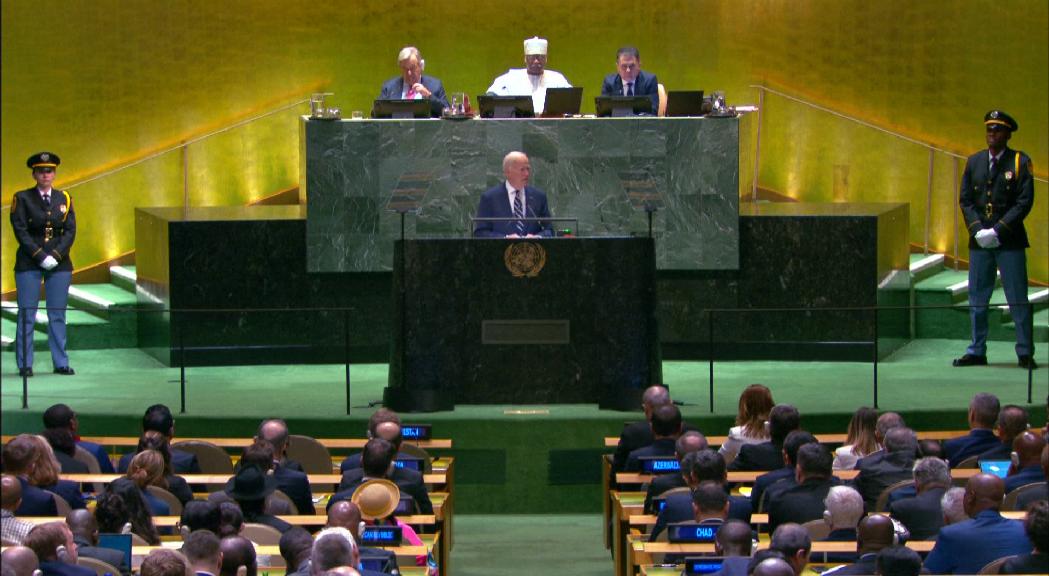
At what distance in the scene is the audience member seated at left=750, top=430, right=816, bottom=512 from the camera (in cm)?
772

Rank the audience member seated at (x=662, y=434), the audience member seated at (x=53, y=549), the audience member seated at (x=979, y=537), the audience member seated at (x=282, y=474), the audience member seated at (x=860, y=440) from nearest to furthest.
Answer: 1. the audience member seated at (x=53, y=549)
2. the audience member seated at (x=979, y=537)
3. the audience member seated at (x=282, y=474)
4. the audience member seated at (x=860, y=440)
5. the audience member seated at (x=662, y=434)

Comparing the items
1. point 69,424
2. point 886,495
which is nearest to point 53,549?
point 69,424

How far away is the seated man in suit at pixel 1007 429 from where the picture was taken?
8508 mm

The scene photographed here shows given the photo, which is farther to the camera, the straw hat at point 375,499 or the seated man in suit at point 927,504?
the seated man in suit at point 927,504

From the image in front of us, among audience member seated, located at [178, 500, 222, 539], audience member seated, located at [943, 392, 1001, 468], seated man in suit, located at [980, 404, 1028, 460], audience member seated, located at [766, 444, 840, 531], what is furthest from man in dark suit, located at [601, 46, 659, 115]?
audience member seated, located at [178, 500, 222, 539]

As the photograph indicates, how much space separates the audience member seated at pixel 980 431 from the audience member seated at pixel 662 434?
1.42 meters

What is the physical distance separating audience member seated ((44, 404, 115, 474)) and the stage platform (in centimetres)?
116

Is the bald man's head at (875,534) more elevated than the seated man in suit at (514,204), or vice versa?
the seated man in suit at (514,204)

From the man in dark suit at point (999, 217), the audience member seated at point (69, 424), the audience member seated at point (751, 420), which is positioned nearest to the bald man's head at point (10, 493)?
the audience member seated at point (69, 424)

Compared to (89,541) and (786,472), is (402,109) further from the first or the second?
(89,541)

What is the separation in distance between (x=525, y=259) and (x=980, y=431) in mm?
3548

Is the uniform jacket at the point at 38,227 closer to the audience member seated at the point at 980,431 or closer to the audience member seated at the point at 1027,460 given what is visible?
the audience member seated at the point at 980,431

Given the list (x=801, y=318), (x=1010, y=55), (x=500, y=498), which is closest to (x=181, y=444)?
(x=500, y=498)

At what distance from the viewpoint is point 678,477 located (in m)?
7.88
